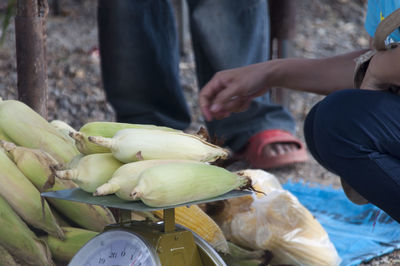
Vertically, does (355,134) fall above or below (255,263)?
above

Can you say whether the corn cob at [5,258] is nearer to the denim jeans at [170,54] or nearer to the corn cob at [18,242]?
the corn cob at [18,242]

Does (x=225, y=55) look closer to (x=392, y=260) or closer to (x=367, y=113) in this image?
(x=392, y=260)

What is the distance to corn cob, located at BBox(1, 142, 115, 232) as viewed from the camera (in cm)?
154

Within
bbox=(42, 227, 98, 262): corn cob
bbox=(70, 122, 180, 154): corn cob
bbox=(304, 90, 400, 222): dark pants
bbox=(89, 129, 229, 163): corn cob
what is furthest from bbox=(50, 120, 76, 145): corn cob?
bbox=(304, 90, 400, 222): dark pants

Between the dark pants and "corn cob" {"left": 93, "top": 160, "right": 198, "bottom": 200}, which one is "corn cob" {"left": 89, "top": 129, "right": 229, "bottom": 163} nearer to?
"corn cob" {"left": 93, "top": 160, "right": 198, "bottom": 200}

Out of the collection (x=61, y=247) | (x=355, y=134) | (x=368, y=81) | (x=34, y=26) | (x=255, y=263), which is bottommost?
(x=255, y=263)

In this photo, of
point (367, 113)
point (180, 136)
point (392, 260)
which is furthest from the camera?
point (392, 260)

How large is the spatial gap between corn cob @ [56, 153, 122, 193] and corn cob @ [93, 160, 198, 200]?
0.04 m

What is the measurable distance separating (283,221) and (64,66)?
316cm

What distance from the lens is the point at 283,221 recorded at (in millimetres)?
1804

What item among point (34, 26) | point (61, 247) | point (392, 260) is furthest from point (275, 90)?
point (61, 247)

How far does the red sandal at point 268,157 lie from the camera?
2990 millimetres

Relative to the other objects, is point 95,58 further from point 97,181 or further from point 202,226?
point 97,181

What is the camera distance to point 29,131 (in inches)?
63.6
